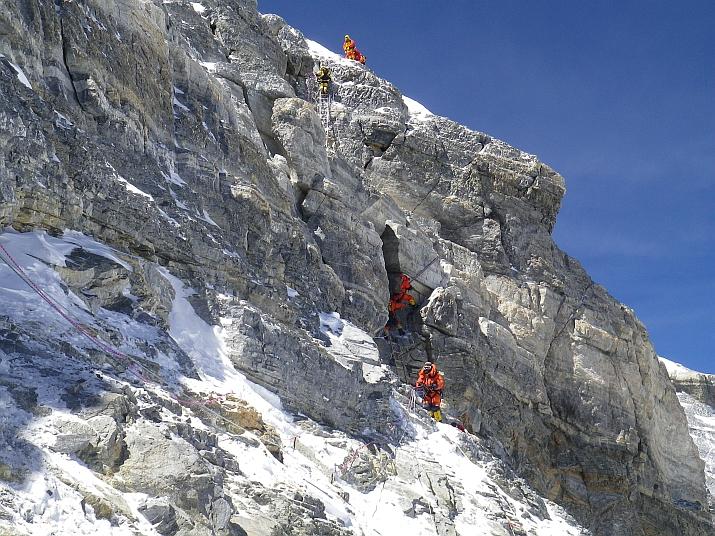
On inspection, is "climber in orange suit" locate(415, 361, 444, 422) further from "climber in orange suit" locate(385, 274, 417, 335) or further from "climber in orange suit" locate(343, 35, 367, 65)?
"climber in orange suit" locate(343, 35, 367, 65)

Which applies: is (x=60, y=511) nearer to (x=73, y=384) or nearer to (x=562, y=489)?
(x=73, y=384)

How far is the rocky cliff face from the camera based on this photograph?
14.7 meters

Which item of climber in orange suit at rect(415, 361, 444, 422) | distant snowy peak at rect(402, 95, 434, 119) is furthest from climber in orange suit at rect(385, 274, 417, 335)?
distant snowy peak at rect(402, 95, 434, 119)

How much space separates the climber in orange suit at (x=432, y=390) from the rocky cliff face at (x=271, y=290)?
1.17 metres

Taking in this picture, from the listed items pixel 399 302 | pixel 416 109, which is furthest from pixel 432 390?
pixel 416 109

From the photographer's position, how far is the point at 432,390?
28344 mm

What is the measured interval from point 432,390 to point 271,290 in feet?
22.8

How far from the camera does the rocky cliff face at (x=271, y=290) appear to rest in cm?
1465

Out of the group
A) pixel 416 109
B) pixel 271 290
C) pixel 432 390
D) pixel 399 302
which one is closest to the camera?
pixel 271 290

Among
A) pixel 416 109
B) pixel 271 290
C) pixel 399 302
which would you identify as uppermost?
pixel 416 109

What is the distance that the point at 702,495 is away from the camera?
4016cm

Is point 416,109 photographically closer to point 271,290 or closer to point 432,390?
point 432,390

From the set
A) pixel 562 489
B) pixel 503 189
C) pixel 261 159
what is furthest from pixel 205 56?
pixel 562 489

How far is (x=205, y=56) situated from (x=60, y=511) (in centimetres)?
2133
